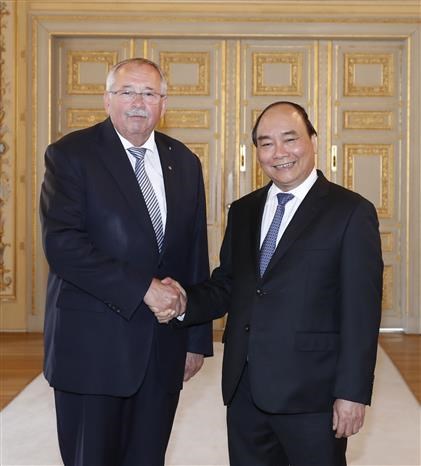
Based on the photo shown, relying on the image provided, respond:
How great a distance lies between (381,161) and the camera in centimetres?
722

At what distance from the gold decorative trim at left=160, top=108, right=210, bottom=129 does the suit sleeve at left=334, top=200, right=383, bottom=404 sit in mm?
5046

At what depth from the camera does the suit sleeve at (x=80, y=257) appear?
2375mm

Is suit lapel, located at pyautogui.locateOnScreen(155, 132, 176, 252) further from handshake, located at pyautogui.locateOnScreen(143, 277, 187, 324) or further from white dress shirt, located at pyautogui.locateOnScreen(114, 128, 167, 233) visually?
handshake, located at pyautogui.locateOnScreen(143, 277, 187, 324)

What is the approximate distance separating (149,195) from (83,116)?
4.80 metres

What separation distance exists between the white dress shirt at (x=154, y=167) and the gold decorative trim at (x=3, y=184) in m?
4.66

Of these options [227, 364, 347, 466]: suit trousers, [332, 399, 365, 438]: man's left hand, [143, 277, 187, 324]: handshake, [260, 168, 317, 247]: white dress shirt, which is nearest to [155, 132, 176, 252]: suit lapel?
[143, 277, 187, 324]: handshake

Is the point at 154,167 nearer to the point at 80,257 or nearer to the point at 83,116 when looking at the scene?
the point at 80,257

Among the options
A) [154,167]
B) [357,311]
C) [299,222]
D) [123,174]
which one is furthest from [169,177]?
[357,311]

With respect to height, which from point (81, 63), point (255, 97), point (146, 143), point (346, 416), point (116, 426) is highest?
point (81, 63)

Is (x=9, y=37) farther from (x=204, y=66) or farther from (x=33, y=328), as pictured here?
(x=33, y=328)

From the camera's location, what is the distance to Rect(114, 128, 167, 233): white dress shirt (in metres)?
2.60

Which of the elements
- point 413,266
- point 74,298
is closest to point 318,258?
point 74,298

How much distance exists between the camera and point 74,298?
8.12 ft

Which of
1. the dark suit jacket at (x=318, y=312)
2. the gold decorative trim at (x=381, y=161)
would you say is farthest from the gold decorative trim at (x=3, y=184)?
the dark suit jacket at (x=318, y=312)
